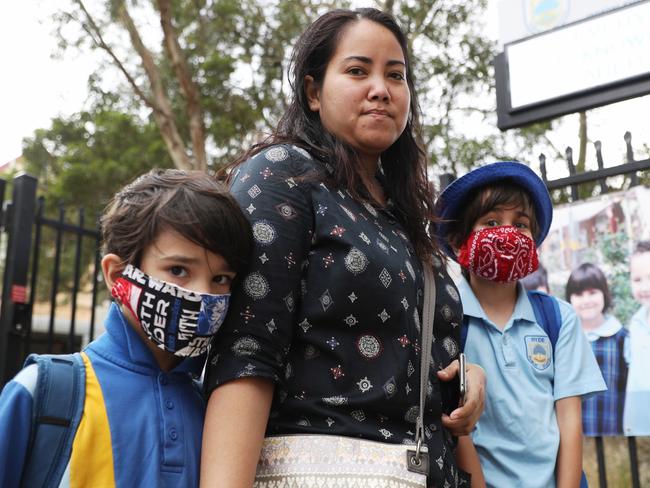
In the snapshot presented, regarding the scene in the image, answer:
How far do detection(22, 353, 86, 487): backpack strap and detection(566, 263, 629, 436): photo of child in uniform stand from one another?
2.48 m

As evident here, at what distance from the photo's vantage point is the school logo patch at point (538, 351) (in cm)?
213

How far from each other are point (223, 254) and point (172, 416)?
0.35 metres

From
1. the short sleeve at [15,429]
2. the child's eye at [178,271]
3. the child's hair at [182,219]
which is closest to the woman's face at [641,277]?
the child's hair at [182,219]

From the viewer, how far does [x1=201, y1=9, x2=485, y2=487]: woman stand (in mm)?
1359

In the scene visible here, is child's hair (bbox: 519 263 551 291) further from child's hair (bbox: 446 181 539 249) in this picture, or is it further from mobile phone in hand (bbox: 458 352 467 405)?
mobile phone in hand (bbox: 458 352 467 405)

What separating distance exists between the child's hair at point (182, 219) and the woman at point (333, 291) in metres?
0.04

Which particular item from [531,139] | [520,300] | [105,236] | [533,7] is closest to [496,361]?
[520,300]

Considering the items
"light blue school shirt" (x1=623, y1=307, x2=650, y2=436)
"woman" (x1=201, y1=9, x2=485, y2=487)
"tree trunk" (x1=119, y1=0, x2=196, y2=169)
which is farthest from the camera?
"tree trunk" (x1=119, y1=0, x2=196, y2=169)

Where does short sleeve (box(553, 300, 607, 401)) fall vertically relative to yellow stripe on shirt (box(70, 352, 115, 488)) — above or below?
above

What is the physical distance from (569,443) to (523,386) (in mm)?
203

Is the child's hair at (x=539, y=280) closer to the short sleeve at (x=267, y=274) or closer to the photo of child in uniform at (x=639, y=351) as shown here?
the photo of child in uniform at (x=639, y=351)

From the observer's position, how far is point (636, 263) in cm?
326

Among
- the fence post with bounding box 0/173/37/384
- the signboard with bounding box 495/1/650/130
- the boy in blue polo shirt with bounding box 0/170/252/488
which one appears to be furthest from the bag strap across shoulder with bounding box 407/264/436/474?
the fence post with bounding box 0/173/37/384

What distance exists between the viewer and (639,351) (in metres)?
3.20
